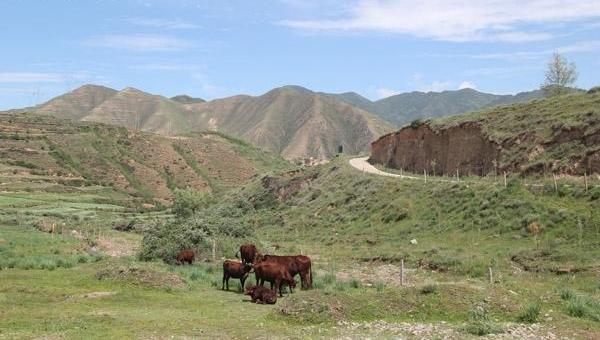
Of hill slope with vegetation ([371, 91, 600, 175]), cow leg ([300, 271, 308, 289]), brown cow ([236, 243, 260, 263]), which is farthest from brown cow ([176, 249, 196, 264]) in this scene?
hill slope with vegetation ([371, 91, 600, 175])

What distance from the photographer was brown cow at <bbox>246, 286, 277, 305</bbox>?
20.3m

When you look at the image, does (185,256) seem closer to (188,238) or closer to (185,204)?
(188,238)

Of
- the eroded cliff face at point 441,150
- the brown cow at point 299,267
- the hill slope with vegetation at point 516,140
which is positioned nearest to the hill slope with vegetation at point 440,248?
the brown cow at point 299,267

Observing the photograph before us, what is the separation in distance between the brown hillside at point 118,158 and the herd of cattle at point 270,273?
291 ft

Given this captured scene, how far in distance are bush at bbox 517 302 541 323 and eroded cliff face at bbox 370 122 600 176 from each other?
82.8ft

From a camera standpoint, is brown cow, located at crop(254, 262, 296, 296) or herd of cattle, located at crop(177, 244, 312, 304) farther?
brown cow, located at crop(254, 262, 296, 296)

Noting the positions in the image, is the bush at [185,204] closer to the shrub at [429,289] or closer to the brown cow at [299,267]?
the brown cow at [299,267]

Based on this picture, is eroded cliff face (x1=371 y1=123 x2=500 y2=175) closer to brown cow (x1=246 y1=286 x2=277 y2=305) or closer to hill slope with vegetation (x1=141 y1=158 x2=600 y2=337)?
hill slope with vegetation (x1=141 y1=158 x2=600 y2=337)

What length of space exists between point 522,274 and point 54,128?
133 m

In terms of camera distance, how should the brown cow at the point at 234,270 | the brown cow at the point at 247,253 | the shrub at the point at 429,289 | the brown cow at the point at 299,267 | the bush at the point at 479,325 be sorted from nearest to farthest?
the bush at the point at 479,325
the shrub at the point at 429,289
the brown cow at the point at 299,267
the brown cow at the point at 234,270
the brown cow at the point at 247,253

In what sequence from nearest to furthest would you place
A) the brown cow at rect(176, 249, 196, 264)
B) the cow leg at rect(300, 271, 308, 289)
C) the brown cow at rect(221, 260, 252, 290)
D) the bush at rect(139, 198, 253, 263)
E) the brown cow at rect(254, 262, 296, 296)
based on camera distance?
the brown cow at rect(254, 262, 296, 296), the cow leg at rect(300, 271, 308, 289), the brown cow at rect(221, 260, 252, 290), the brown cow at rect(176, 249, 196, 264), the bush at rect(139, 198, 253, 263)

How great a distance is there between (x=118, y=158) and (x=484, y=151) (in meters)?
97.0

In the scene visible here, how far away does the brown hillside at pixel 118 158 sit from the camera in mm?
113812

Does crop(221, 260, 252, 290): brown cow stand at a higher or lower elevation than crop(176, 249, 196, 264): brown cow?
higher
